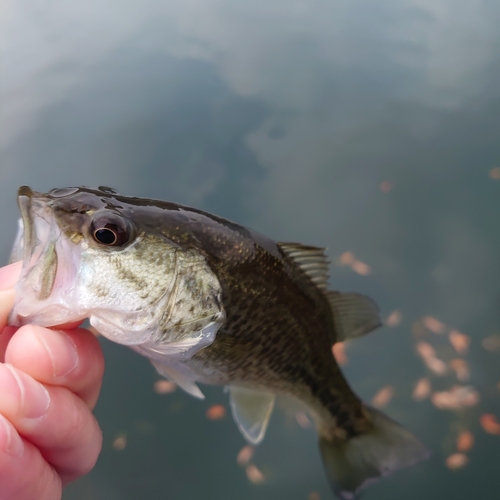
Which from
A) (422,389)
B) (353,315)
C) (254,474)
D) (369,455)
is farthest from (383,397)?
(353,315)

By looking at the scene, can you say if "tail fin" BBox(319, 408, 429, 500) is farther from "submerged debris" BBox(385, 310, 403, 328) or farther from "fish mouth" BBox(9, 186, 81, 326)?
"fish mouth" BBox(9, 186, 81, 326)

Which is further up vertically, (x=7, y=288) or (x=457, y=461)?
(x=7, y=288)

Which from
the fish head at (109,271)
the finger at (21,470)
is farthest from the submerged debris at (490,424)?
the finger at (21,470)

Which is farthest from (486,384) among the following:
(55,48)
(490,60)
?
(55,48)

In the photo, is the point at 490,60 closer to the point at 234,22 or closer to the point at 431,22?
the point at 431,22

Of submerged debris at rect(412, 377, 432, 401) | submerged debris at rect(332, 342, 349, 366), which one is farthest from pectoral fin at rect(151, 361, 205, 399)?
submerged debris at rect(412, 377, 432, 401)

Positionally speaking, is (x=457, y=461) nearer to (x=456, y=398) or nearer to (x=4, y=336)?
(x=456, y=398)
